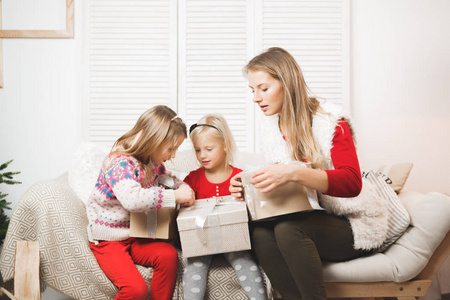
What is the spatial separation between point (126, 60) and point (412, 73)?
184 centimetres

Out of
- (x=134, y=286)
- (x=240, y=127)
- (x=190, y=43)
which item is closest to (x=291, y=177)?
(x=134, y=286)

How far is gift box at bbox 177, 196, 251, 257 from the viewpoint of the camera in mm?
1193

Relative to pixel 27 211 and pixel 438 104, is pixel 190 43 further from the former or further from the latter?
pixel 438 104

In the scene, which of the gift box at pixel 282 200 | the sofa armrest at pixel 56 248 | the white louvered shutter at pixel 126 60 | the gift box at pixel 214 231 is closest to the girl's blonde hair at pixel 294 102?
the gift box at pixel 282 200

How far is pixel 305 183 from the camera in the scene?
1089 millimetres

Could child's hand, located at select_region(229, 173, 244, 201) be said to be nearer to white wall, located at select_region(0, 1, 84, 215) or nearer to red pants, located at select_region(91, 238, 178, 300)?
red pants, located at select_region(91, 238, 178, 300)

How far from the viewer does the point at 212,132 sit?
1613 mm

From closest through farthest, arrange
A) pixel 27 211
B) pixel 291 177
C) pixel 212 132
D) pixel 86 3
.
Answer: pixel 291 177
pixel 27 211
pixel 212 132
pixel 86 3

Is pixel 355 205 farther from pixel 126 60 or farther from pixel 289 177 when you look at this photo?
pixel 126 60

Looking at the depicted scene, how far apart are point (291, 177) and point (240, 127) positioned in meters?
1.29

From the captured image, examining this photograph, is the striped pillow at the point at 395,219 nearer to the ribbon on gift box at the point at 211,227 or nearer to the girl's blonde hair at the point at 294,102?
the girl's blonde hair at the point at 294,102

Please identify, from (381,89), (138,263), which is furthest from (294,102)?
(381,89)

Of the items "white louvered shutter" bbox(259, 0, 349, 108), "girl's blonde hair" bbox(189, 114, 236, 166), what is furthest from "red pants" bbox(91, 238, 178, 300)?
"white louvered shutter" bbox(259, 0, 349, 108)

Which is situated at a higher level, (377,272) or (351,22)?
(351,22)
